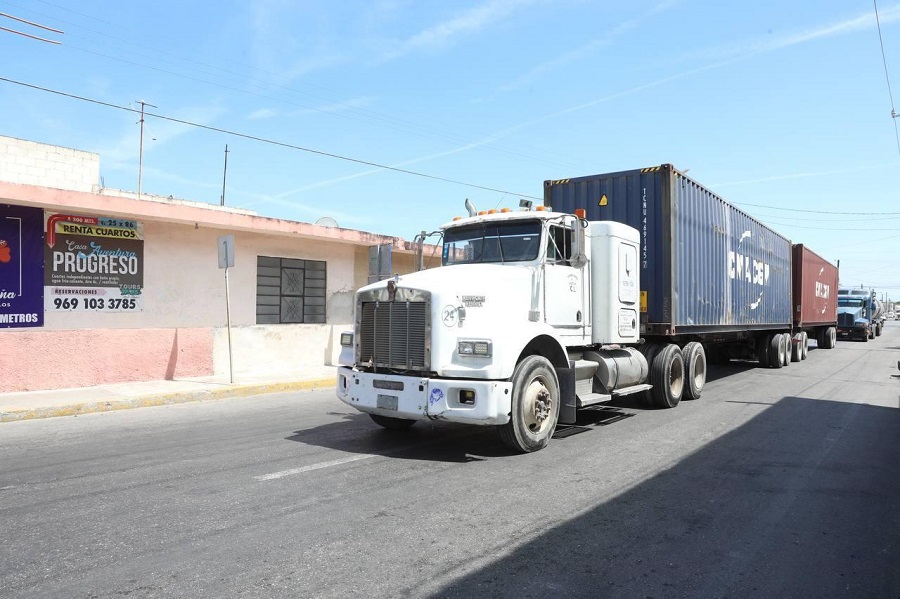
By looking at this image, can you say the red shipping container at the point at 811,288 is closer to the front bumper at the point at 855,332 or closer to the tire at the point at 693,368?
the front bumper at the point at 855,332

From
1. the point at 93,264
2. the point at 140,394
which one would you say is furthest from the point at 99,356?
the point at 93,264

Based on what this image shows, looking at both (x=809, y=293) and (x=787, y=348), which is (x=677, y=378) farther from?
(x=809, y=293)

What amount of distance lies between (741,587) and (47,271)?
38.7ft

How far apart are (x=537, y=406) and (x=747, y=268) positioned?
10055 millimetres

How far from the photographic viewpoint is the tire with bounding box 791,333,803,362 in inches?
779

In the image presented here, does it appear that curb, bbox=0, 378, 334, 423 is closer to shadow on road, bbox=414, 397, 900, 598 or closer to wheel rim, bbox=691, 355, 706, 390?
wheel rim, bbox=691, 355, 706, 390

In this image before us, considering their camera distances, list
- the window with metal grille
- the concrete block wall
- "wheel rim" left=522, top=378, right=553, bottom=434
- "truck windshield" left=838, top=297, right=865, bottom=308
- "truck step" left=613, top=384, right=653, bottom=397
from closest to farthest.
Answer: "wheel rim" left=522, top=378, right=553, bottom=434
"truck step" left=613, top=384, right=653, bottom=397
the window with metal grille
the concrete block wall
"truck windshield" left=838, top=297, right=865, bottom=308

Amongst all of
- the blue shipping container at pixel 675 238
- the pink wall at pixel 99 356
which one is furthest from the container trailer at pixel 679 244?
the pink wall at pixel 99 356

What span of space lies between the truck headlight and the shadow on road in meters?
1.84

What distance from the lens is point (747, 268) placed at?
1440cm

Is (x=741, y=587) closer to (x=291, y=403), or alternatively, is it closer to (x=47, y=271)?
(x=291, y=403)

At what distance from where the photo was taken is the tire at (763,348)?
17656mm

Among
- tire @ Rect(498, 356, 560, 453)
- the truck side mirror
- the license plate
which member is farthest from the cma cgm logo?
the license plate

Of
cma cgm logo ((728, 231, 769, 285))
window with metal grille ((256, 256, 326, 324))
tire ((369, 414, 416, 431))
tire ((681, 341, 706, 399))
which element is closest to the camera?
tire ((369, 414, 416, 431))
